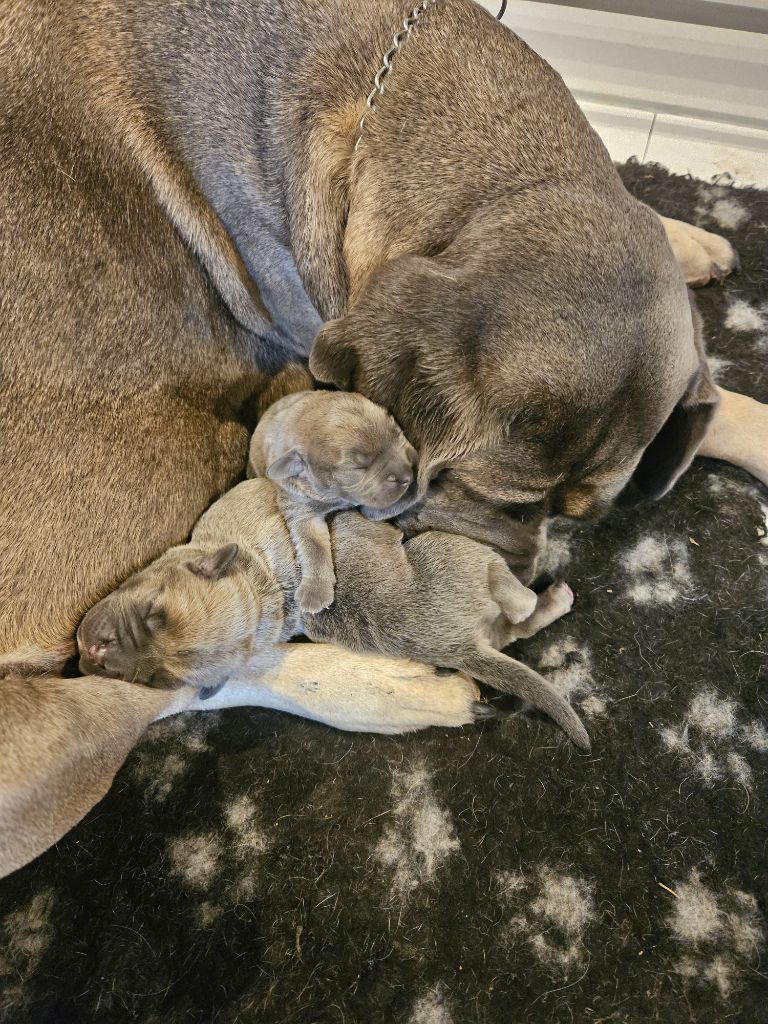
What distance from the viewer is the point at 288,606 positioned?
206cm

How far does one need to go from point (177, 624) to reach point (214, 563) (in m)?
0.16

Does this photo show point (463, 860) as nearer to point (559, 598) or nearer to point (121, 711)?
point (559, 598)

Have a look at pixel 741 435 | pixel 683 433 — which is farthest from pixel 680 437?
pixel 741 435

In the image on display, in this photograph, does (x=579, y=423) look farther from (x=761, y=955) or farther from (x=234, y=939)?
(x=234, y=939)

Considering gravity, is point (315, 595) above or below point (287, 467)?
below

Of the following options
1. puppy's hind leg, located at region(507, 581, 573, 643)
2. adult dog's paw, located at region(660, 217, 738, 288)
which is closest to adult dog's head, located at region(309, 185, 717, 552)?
puppy's hind leg, located at region(507, 581, 573, 643)

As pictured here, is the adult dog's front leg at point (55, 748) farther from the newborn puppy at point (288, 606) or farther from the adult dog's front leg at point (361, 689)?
the adult dog's front leg at point (361, 689)

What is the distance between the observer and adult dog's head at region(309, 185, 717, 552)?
1598 millimetres

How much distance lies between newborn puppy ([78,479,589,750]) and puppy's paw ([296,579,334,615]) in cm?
5

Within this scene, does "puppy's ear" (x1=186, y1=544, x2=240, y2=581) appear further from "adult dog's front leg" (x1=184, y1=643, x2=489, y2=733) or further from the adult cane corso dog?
"adult dog's front leg" (x1=184, y1=643, x2=489, y2=733)

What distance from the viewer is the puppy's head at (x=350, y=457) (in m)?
1.79

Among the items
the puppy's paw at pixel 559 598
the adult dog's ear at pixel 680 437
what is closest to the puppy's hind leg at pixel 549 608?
the puppy's paw at pixel 559 598

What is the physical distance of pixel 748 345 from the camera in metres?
2.69

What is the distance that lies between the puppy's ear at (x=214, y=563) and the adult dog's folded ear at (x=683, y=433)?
1.05m
